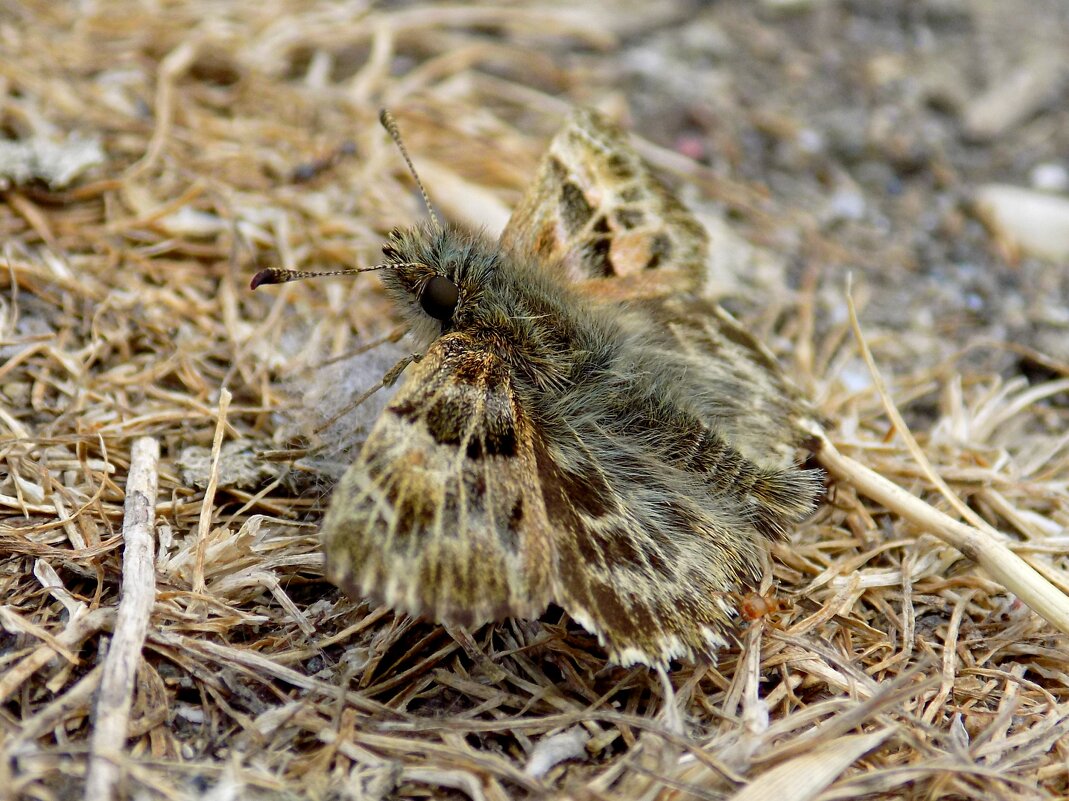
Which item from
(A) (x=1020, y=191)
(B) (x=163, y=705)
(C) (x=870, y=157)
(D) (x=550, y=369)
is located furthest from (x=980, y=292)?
(B) (x=163, y=705)

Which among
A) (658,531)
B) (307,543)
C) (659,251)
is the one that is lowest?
(307,543)

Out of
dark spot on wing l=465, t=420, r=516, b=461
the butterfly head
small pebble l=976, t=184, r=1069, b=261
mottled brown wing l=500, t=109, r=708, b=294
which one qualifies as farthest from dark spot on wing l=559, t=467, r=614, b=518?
small pebble l=976, t=184, r=1069, b=261

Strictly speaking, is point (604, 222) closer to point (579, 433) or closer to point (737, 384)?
point (737, 384)

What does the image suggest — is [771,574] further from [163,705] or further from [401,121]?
[401,121]

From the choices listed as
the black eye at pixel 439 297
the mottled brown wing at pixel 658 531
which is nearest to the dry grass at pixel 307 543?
the mottled brown wing at pixel 658 531

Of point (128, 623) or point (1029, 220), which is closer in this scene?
point (128, 623)

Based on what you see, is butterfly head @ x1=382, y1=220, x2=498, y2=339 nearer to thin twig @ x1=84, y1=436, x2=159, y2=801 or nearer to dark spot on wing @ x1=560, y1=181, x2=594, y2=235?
dark spot on wing @ x1=560, y1=181, x2=594, y2=235

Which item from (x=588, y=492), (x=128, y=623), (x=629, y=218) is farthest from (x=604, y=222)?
(x=128, y=623)
